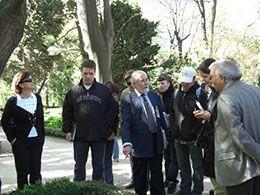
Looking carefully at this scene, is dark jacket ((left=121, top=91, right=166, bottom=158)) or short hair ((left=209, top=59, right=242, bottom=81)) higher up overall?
short hair ((left=209, top=59, right=242, bottom=81))

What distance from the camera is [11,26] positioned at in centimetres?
480

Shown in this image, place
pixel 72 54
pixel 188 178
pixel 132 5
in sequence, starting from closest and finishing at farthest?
1. pixel 188 178
2. pixel 132 5
3. pixel 72 54

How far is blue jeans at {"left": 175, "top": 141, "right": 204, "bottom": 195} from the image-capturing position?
257 inches

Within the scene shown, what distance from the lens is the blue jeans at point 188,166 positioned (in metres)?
6.52

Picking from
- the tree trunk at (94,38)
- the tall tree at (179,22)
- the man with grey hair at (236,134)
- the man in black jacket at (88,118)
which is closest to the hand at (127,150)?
the man in black jacket at (88,118)

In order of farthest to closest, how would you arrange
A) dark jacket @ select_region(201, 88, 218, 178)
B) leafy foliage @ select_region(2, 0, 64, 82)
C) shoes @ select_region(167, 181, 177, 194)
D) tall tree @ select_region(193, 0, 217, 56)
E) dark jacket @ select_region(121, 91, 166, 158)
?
leafy foliage @ select_region(2, 0, 64, 82)
tall tree @ select_region(193, 0, 217, 56)
shoes @ select_region(167, 181, 177, 194)
dark jacket @ select_region(121, 91, 166, 158)
dark jacket @ select_region(201, 88, 218, 178)

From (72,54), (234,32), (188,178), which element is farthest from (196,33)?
(188,178)

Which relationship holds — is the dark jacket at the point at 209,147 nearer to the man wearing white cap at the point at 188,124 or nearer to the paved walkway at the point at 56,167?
the man wearing white cap at the point at 188,124

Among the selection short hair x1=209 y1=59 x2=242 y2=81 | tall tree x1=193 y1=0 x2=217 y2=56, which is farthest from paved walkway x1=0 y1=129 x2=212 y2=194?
tall tree x1=193 y1=0 x2=217 y2=56

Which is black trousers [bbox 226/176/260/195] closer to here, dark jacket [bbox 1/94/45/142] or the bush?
dark jacket [bbox 1/94/45/142]

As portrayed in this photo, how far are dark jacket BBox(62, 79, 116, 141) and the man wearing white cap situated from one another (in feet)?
3.04

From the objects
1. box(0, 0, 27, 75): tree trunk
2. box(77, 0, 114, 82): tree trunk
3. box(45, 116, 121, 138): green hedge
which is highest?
box(77, 0, 114, 82): tree trunk

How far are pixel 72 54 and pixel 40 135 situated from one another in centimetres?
2232

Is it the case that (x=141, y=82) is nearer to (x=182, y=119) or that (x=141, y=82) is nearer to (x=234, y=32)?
(x=182, y=119)
